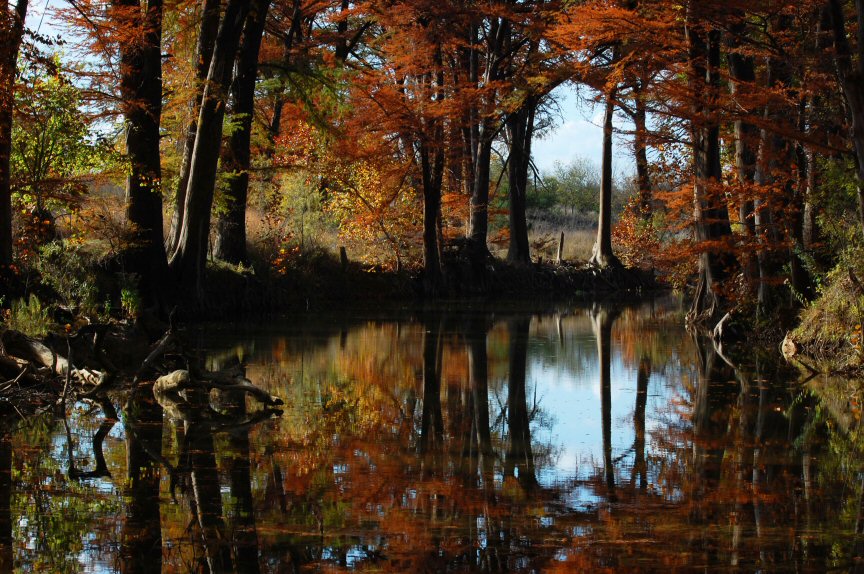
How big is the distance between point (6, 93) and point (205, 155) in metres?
6.31

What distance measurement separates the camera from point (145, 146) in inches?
620

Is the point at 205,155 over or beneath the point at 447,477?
over

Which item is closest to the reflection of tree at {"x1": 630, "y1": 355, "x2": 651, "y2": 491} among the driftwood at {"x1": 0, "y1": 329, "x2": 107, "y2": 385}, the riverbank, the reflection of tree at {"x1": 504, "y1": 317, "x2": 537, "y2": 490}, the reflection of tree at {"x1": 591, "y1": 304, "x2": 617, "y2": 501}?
the reflection of tree at {"x1": 591, "y1": 304, "x2": 617, "y2": 501}

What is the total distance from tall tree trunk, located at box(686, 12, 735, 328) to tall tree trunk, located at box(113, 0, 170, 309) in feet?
27.3

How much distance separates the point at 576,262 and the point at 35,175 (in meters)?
20.5

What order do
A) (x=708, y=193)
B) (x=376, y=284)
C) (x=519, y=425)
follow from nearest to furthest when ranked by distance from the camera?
1. (x=519, y=425)
2. (x=708, y=193)
3. (x=376, y=284)

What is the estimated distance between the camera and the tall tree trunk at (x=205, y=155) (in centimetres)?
1594

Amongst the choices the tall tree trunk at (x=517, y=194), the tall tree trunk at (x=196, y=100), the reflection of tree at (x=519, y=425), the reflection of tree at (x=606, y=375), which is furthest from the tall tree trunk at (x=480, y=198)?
the reflection of tree at (x=519, y=425)

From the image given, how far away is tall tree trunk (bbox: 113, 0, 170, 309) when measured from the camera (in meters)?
15.2

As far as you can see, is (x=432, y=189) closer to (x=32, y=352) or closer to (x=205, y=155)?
(x=205, y=155)

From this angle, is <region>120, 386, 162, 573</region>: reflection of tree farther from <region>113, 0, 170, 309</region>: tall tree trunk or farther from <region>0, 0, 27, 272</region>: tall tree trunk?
<region>113, 0, 170, 309</region>: tall tree trunk

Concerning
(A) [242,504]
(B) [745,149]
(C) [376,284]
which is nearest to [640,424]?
(A) [242,504]

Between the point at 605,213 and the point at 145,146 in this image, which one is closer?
the point at 145,146

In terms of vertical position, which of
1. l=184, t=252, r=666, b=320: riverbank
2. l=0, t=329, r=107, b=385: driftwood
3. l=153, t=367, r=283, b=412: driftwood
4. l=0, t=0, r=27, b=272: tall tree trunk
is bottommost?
l=153, t=367, r=283, b=412: driftwood
